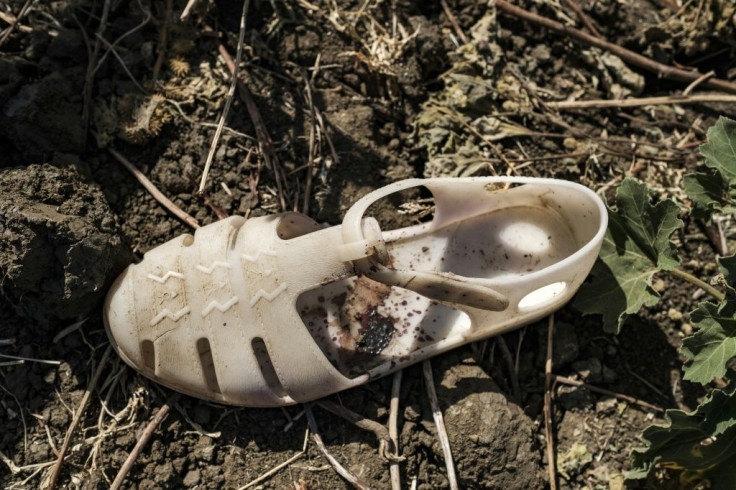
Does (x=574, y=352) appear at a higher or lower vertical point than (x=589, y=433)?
higher

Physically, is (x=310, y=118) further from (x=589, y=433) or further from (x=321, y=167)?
(x=589, y=433)

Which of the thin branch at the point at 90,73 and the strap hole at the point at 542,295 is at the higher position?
the thin branch at the point at 90,73

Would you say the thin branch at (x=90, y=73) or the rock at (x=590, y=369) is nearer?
the thin branch at (x=90, y=73)

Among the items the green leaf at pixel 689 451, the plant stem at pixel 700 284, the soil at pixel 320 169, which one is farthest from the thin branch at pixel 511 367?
the plant stem at pixel 700 284

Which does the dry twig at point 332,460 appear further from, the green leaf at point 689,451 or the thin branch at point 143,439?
the green leaf at point 689,451

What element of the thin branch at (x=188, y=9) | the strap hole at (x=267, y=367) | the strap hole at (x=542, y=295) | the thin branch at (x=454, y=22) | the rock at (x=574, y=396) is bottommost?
the rock at (x=574, y=396)

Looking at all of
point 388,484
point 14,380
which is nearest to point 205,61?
point 14,380
